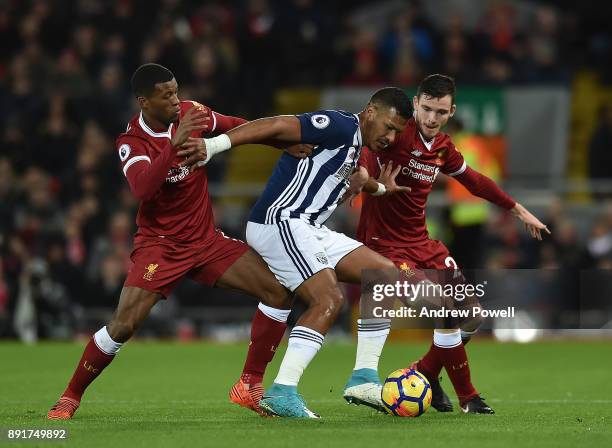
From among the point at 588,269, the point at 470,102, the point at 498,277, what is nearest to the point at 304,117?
the point at 498,277

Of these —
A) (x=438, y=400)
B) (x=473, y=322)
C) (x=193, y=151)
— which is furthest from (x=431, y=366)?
(x=193, y=151)

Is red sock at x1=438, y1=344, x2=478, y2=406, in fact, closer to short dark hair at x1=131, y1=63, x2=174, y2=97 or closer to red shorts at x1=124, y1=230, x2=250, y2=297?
red shorts at x1=124, y1=230, x2=250, y2=297

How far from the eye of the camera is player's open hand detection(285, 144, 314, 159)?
8039 millimetres

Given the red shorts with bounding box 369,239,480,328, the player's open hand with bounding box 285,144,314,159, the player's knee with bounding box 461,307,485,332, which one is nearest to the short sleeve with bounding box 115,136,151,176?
the player's open hand with bounding box 285,144,314,159

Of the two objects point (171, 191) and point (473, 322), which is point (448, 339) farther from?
point (171, 191)

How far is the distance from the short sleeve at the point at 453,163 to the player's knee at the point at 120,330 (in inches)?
99.4

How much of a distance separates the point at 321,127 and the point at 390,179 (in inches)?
36.9

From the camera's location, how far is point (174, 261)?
8359 millimetres

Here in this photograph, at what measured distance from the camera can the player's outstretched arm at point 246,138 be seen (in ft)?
24.9

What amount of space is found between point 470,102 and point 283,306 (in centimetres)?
989

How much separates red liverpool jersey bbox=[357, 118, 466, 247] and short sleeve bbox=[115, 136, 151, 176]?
5.22 feet

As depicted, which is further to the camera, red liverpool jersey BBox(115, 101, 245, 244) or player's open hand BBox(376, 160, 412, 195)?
player's open hand BBox(376, 160, 412, 195)

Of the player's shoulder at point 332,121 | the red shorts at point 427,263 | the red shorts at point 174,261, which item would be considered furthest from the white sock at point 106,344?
the red shorts at point 427,263

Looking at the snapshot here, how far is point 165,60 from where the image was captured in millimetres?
18359
